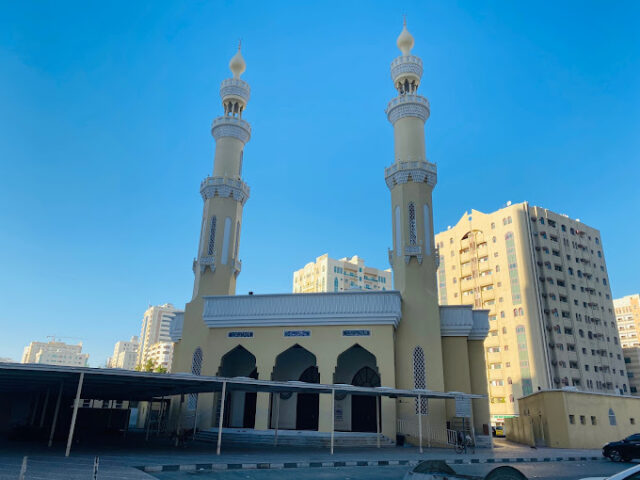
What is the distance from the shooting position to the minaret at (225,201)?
2855 centimetres

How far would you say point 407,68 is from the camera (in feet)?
101

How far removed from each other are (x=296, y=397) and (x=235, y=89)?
20.2 metres

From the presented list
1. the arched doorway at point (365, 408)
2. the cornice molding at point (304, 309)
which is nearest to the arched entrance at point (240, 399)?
the cornice molding at point (304, 309)

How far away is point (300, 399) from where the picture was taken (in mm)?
25578

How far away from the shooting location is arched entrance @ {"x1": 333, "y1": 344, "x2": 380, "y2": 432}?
24.9m

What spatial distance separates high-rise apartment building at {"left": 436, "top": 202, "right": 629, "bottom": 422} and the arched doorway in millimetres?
26773

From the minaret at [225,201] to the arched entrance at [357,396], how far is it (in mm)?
8063

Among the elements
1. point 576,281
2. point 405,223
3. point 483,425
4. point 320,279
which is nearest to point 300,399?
point 483,425

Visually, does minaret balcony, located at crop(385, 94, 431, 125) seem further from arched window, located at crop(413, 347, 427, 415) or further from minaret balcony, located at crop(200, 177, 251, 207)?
arched window, located at crop(413, 347, 427, 415)

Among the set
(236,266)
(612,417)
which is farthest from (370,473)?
(612,417)

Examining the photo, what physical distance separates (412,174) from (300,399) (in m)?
13.9

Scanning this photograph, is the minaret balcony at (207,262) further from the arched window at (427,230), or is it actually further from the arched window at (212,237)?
the arched window at (427,230)

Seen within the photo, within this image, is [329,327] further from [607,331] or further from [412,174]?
[607,331]

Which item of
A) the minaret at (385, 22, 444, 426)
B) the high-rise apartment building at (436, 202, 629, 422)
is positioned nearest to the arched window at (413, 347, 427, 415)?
the minaret at (385, 22, 444, 426)
